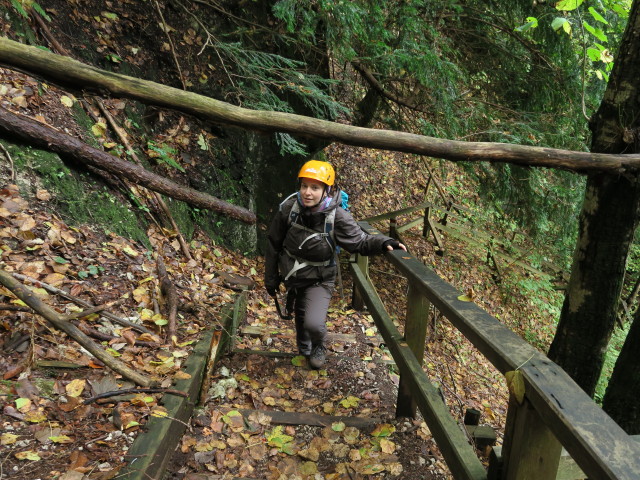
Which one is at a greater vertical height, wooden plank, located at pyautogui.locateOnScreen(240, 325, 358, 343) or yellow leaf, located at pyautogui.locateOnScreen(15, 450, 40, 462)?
yellow leaf, located at pyautogui.locateOnScreen(15, 450, 40, 462)

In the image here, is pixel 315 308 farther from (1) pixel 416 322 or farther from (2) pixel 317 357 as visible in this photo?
(1) pixel 416 322

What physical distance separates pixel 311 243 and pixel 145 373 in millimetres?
1768

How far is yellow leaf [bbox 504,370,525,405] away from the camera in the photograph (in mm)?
1629

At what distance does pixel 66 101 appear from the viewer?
17.5ft

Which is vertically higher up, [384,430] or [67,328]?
[67,328]

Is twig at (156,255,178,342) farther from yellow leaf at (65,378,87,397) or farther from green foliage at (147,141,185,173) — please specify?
green foliage at (147,141,185,173)

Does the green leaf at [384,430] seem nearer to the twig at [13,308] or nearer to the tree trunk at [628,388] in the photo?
the tree trunk at [628,388]

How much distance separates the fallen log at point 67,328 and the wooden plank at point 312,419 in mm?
1009

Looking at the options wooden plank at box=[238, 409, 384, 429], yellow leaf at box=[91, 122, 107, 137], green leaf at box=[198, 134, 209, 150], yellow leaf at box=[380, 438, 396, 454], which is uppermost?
yellow leaf at box=[91, 122, 107, 137]

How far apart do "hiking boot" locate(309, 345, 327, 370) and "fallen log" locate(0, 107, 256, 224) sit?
2.05 m

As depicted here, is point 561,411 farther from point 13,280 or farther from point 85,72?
point 13,280

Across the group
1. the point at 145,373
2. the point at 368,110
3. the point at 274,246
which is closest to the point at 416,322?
the point at 274,246

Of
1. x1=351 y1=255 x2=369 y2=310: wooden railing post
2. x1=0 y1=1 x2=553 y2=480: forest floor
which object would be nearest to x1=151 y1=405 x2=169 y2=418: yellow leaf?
x1=0 y1=1 x2=553 y2=480: forest floor

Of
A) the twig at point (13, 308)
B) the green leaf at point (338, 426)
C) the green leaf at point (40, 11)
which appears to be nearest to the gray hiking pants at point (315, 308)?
the green leaf at point (338, 426)
